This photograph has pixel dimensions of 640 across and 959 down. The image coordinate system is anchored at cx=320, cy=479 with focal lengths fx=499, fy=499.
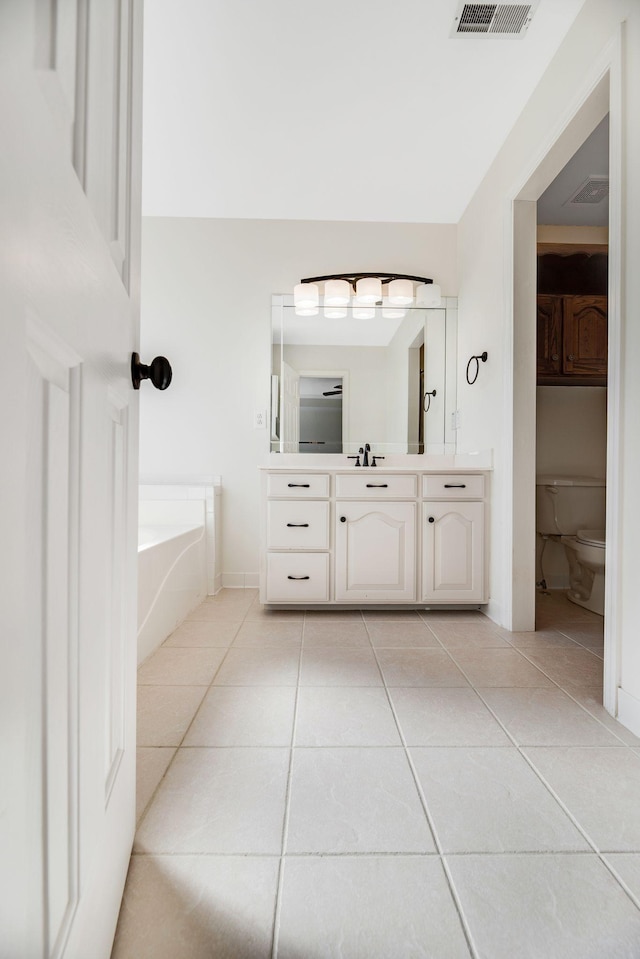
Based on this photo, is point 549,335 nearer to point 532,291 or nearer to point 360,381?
point 532,291

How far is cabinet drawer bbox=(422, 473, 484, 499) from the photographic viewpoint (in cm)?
264

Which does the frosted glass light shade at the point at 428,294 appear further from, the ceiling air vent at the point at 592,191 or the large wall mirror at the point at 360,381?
the ceiling air vent at the point at 592,191

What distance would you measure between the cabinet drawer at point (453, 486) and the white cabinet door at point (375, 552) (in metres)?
0.14

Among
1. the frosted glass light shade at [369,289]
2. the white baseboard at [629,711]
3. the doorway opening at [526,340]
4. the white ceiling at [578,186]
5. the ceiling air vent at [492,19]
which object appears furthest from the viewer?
the frosted glass light shade at [369,289]

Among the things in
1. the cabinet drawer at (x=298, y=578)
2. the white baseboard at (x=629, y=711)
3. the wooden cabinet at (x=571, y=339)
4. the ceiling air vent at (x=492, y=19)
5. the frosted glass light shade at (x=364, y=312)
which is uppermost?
the ceiling air vent at (x=492, y=19)

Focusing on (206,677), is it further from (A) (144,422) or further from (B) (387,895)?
(A) (144,422)

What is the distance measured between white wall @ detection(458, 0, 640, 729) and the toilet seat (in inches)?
19.6

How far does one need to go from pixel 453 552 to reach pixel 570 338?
60.7 inches

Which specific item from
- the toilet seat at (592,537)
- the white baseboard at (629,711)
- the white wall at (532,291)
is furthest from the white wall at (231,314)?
the white baseboard at (629,711)

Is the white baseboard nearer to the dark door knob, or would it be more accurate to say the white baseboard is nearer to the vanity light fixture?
the dark door knob

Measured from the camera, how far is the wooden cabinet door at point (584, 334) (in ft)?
9.92

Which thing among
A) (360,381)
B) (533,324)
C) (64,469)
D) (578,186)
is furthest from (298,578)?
(578,186)

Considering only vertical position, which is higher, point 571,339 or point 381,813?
point 571,339

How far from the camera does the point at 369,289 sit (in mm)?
3199
